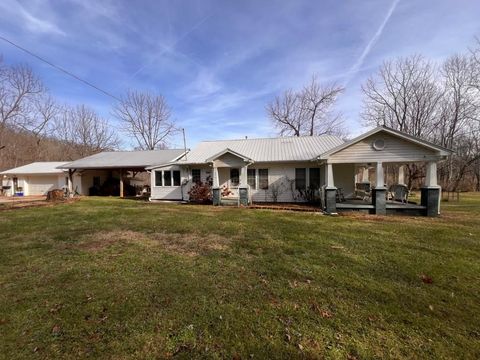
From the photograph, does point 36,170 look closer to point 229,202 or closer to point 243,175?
point 229,202

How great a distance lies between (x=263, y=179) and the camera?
1625 cm

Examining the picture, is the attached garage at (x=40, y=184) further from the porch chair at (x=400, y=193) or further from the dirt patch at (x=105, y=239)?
the porch chair at (x=400, y=193)

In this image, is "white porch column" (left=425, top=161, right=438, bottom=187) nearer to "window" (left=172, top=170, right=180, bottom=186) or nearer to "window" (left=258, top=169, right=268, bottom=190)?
"window" (left=258, top=169, right=268, bottom=190)

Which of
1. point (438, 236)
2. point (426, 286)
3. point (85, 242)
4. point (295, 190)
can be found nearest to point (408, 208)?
point (438, 236)

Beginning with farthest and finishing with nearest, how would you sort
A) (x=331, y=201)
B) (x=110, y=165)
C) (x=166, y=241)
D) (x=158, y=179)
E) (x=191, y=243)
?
(x=110, y=165)
(x=158, y=179)
(x=331, y=201)
(x=166, y=241)
(x=191, y=243)

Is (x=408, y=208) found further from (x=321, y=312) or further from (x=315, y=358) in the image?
(x=315, y=358)

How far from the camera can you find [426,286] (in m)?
4.16

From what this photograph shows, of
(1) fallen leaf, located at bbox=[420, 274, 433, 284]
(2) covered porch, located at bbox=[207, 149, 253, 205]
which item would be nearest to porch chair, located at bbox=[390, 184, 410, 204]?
(2) covered porch, located at bbox=[207, 149, 253, 205]

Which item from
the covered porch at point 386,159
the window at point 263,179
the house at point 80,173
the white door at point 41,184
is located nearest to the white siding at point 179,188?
the house at point 80,173

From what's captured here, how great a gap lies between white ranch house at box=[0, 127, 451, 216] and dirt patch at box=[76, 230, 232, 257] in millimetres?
7007

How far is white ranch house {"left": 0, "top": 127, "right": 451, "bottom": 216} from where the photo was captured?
1125cm

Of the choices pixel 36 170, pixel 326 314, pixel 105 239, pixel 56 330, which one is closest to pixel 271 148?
pixel 105 239

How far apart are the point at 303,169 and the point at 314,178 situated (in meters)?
0.87

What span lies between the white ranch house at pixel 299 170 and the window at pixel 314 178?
6cm
